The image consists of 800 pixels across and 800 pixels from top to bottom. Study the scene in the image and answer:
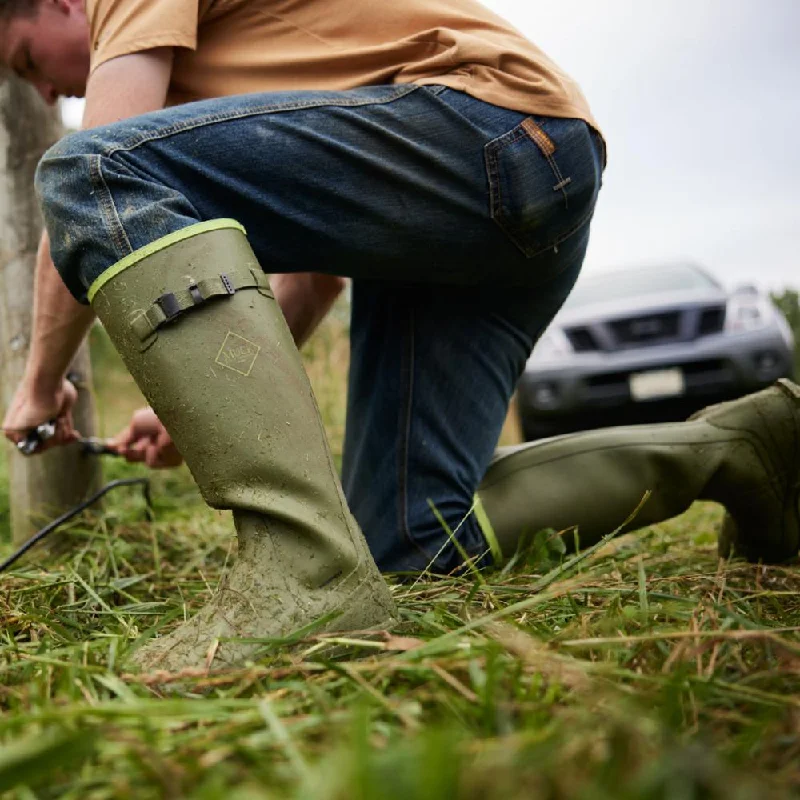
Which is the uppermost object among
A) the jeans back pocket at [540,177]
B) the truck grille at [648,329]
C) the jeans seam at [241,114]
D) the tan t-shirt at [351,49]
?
the tan t-shirt at [351,49]

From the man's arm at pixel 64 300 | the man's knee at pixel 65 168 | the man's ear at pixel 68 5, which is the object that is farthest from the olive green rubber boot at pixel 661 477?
the man's ear at pixel 68 5

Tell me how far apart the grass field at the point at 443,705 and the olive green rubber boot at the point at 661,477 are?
32 centimetres

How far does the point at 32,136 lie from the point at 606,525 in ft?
5.64

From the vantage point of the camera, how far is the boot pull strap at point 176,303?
3.50 ft

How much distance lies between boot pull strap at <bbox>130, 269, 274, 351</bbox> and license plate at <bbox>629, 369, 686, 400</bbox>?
148 inches

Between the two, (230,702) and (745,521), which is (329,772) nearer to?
(230,702)

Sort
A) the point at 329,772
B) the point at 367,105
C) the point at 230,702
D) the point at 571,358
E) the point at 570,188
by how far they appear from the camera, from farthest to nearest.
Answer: the point at 571,358, the point at 570,188, the point at 367,105, the point at 230,702, the point at 329,772

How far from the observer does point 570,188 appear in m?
1.39

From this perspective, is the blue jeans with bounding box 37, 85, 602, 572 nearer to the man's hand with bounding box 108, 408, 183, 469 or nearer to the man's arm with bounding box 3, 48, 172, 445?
the man's arm with bounding box 3, 48, 172, 445

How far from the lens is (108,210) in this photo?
1.11 metres

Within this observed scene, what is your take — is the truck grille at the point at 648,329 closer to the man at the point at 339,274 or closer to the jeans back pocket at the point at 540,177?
the man at the point at 339,274

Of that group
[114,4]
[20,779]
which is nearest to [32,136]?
[114,4]

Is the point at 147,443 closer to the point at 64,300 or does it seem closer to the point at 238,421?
the point at 64,300

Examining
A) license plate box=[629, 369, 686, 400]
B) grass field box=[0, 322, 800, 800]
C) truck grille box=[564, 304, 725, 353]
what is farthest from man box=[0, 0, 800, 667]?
truck grille box=[564, 304, 725, 353]
